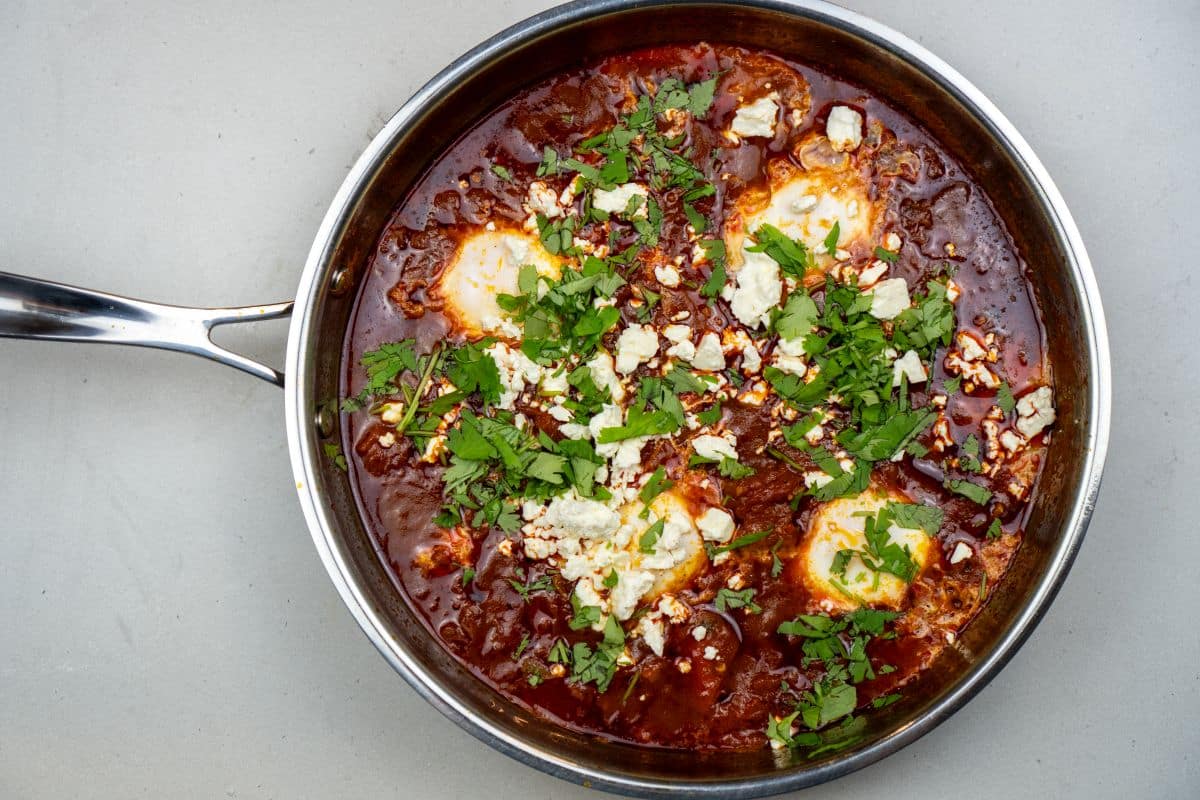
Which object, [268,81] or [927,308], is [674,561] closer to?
[927,308]

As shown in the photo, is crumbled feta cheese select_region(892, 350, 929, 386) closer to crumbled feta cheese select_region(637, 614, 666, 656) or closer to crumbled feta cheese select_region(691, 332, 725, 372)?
crumbled feta cheese select_region(691, 332, 725, 372)

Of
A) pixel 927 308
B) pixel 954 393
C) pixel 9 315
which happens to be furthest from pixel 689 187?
pixel 9 315

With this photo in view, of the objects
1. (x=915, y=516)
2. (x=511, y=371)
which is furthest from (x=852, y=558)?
(x=511, y=371)

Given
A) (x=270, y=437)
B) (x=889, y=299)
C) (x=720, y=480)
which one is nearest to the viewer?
(x=889, y=299)

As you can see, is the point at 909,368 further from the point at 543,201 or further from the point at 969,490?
the point at 543,201

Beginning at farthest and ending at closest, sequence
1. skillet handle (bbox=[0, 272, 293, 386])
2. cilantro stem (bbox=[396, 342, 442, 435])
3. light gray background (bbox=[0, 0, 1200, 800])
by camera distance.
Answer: light gray background (bbox=[0, 0, 1200, 800]) → cilantro stem (bbox=[396, 342, 442, 435]) → skillet handle (bbox=[0, 272, 293, 386])

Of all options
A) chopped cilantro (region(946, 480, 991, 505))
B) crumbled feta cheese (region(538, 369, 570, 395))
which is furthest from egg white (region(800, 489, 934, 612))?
crumbled feta cheese (region(538, 369, 570, 395))

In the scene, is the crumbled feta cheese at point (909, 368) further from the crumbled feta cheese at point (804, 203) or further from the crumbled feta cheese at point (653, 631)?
the crumbled feta cheese at point (653, 631)
